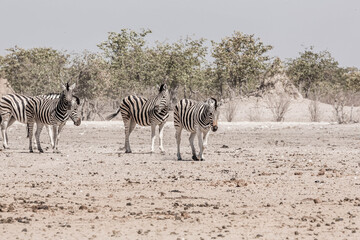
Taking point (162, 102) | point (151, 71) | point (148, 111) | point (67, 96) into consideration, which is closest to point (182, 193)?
point (162, 102)

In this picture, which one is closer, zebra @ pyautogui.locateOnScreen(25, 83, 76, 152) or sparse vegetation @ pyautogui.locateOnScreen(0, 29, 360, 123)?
zebra @ pyautogui.locateOnScreen(25, 83, 76, 152)

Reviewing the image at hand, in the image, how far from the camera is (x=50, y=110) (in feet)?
58.5

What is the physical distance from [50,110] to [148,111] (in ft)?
8.26

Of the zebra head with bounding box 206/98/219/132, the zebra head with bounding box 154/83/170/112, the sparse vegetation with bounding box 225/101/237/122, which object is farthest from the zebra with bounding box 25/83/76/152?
the sparse vegetation with bounding box 225/101/237/122

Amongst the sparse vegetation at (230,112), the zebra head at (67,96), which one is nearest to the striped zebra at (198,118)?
the zebra head at (67,96)

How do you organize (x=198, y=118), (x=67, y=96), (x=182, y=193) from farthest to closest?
(x=67, y=96)
(x=198, y=118)
(x=182, y=193)

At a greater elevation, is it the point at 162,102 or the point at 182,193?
the point at 162,102

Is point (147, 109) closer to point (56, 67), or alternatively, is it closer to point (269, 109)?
point (269, 109)

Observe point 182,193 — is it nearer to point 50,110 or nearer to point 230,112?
point 50,110

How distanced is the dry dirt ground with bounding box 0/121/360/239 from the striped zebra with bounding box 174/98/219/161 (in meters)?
0.58

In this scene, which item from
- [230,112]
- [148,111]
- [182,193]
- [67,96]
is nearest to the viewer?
[182,193]

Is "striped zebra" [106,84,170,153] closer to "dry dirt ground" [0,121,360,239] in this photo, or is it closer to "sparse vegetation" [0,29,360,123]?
"dry dirt ground" [0,121,360,239]

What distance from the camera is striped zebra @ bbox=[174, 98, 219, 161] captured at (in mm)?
15312

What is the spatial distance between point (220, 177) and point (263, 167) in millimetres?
1825
